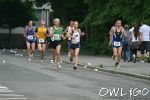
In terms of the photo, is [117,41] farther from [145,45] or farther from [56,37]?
[145,45]

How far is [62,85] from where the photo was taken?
14969mm

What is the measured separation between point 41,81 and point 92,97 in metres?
3.65

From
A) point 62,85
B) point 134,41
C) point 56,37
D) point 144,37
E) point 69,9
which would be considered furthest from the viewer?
point 69,9

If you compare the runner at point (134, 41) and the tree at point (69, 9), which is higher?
the tree at point (69, 9)

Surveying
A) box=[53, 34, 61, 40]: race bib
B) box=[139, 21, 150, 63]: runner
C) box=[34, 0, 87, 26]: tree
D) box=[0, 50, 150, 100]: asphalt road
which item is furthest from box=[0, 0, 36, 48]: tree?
box=[0, 50, 150, 100]: asphalt road

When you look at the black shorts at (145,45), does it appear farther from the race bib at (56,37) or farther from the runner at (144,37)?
the race bib at (56,37)

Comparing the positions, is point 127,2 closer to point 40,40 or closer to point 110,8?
point 110,8

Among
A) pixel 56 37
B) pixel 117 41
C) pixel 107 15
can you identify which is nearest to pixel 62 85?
pixel 56 37

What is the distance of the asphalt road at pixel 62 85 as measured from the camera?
494 inches

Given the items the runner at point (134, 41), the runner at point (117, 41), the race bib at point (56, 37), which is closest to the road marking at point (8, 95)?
the race bib at point (56, 37)

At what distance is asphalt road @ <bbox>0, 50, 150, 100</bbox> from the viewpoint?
41.1 ft

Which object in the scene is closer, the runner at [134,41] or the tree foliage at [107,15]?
the runner at [134,41]

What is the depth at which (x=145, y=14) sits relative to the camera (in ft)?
96.2

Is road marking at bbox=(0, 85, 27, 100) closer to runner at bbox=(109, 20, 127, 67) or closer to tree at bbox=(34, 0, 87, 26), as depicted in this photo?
runner at bbox=(109, 20, 127, 67)
